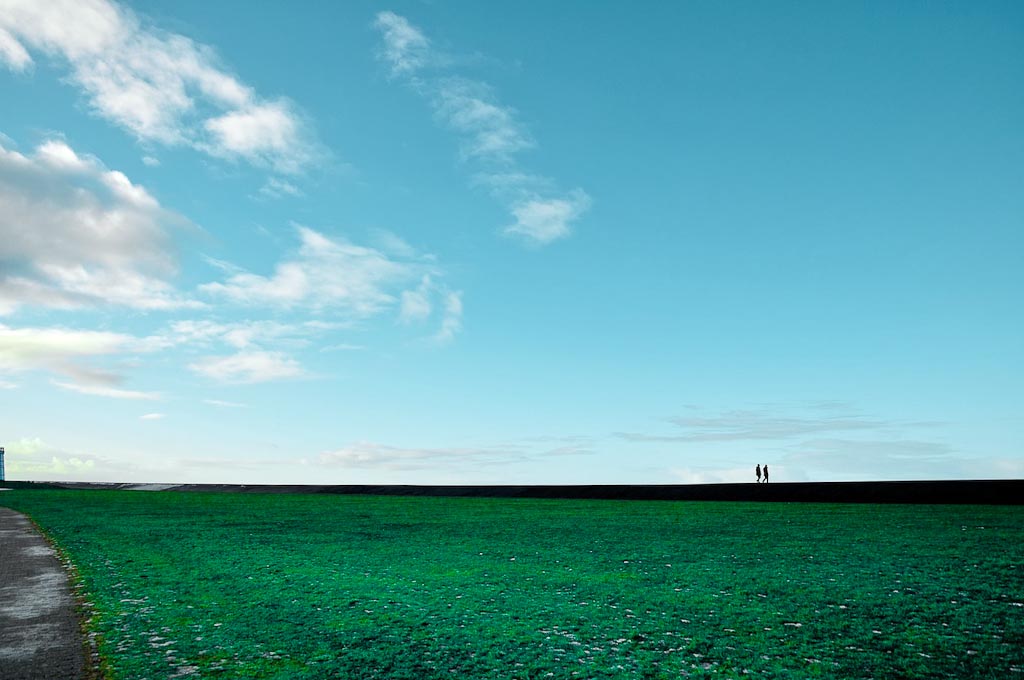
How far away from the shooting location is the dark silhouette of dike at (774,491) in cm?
1988

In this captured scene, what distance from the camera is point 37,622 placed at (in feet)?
19.2

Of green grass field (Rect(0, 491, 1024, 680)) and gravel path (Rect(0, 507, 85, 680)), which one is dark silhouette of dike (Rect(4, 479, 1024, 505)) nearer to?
green grass field (Rect(0, 491, 1024, 680))

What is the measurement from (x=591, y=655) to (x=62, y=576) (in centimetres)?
663

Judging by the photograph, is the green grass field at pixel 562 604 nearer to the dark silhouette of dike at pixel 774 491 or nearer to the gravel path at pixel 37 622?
the gravel path at pixel 37 622

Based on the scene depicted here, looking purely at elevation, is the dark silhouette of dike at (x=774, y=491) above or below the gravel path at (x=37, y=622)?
above

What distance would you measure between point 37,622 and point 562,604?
4.42m

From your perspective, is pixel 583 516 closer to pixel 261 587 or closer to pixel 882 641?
pixel 261 587

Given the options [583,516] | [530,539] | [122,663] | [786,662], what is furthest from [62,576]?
[583,516]

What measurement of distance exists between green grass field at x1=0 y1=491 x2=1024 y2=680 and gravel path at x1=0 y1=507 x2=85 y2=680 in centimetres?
24

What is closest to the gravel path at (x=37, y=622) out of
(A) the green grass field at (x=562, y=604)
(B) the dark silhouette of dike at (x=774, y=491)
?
(A) the green grass field at (x=562, y=604)

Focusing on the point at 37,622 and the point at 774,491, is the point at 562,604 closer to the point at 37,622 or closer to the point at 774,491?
the point at 37,622

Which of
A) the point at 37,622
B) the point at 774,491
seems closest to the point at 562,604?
the point at 37,622

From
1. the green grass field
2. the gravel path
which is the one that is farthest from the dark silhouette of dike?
the gravel path

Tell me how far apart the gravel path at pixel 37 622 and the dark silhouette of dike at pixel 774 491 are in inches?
833
